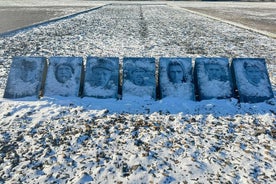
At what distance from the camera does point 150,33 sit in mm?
12938

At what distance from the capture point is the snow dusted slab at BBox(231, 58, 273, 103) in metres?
5.45

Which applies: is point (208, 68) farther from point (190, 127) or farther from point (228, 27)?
point (228, 27)

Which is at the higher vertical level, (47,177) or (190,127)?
(190,127)

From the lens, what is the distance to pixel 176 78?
5703 millimetres

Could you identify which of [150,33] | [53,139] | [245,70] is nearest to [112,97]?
[53,139]

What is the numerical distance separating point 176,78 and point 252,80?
1591 mm

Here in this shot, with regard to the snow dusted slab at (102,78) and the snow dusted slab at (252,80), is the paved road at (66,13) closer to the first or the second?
the snow dusted slab at (252,80)

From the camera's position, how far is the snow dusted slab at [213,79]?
5.54m

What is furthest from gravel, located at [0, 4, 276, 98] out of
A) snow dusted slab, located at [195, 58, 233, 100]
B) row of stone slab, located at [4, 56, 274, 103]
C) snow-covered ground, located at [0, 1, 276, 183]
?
snow dusted slab, located at [195, 58, 233, 100]

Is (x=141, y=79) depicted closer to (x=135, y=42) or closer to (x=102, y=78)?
(x=102, y=78)

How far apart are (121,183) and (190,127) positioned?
181 cm

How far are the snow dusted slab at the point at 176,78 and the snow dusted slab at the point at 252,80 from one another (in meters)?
1.00

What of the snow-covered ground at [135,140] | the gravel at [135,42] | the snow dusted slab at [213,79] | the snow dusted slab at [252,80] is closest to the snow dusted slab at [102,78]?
the snow-covered ground at [135,140]

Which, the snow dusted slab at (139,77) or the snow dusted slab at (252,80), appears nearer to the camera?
the snow dusted slab at (252,80)
